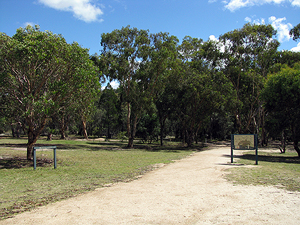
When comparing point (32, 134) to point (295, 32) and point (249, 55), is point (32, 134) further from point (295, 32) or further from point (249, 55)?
point (249, 55)

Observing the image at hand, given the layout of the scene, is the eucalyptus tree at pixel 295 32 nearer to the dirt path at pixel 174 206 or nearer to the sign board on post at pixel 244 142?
the sign board on post at pixel 244 142

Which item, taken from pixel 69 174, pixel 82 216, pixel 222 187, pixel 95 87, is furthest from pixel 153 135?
pixel 82 216

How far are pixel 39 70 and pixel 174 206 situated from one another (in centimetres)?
1168

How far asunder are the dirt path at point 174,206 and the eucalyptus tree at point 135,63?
21.2m

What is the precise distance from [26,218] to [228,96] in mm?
30568

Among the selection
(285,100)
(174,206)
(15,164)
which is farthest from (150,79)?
(174,206)

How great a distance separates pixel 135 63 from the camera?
3158 cm

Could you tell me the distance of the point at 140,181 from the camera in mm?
9359

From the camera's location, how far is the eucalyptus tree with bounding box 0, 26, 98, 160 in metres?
12.6

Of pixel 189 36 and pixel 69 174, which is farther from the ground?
pixel 189 36

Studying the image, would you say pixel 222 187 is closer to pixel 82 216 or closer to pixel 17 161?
pixel 82 216

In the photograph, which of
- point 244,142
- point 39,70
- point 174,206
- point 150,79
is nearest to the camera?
point 174,206

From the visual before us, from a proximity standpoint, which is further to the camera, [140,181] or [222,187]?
[140,181]

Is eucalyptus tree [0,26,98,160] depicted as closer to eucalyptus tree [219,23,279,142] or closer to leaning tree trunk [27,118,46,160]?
leaning tree trunk [27,118,46,160]
